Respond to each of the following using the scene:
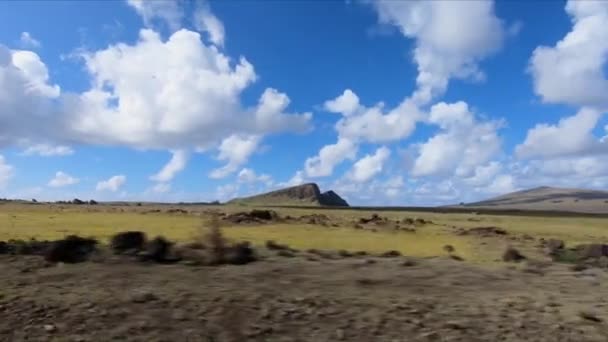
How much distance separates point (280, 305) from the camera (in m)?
12.4

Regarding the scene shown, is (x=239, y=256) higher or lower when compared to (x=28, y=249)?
lower

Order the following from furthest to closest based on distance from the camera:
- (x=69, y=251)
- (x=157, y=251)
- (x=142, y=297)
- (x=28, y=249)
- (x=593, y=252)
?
(x=593, y=252), (x=28, y=249), (x=157, y=251), (x=69, y=251), (x=142, y=297)

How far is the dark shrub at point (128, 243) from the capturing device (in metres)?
19.1

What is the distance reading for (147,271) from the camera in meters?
15.7

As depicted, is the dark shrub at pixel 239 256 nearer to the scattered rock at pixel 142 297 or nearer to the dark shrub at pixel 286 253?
the dark shrub at pixel 286 253

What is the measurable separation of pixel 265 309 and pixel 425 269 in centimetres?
728

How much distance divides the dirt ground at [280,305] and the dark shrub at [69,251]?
0.48m

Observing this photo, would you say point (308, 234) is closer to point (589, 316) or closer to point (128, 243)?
point (128, 243)

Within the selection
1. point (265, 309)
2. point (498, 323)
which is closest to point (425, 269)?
Result: point (498, 323)

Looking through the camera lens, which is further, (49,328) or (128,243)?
(128,243)

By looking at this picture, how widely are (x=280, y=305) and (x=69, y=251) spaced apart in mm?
7686

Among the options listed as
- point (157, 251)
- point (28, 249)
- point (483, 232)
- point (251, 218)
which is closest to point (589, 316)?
point (157, 251)

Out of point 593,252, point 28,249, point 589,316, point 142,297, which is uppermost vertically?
point 28,249

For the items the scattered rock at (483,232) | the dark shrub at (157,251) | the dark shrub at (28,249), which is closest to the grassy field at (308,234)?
the scattered rock at (483,232)
